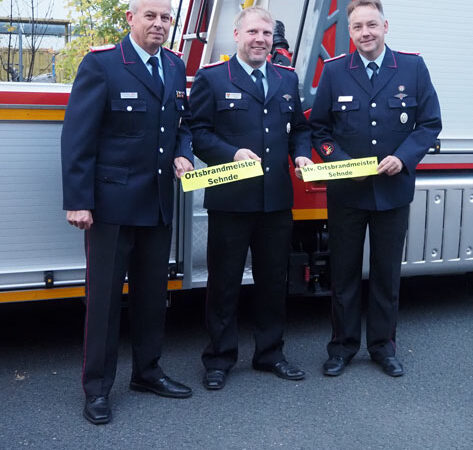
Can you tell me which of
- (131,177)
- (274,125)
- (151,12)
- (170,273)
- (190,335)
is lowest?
(190,335)

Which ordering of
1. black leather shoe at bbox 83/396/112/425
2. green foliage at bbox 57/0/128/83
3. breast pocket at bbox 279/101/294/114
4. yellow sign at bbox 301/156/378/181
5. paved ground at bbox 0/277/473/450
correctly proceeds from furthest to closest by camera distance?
green foliage at bbox 57/0/128/83, breast pocket at bbox 279/101/294/114, yellow sign at bbox 301/156/378/181, black leather shoe at bbox 83/396/112/425, paved ground at bbox 0/277/473/450

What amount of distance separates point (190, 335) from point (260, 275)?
0.91m

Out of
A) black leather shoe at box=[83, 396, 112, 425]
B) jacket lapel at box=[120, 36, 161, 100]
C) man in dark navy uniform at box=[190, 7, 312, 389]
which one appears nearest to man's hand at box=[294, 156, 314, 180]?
man in dark navy uniform at box=[190, 7, 312, 389]

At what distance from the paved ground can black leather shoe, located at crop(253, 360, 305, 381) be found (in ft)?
0.12

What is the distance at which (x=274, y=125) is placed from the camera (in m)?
3.76

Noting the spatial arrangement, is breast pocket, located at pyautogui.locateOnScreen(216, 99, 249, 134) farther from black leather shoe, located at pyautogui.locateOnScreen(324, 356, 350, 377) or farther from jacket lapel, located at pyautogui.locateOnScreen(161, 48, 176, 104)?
black leather shoe, located at pyautogui.locateOnScreen(324, 356, 350, 377)

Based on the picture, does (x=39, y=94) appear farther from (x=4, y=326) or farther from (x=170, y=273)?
(x=4, y=326)

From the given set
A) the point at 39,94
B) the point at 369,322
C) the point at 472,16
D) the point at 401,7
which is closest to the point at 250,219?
the point at 369,322

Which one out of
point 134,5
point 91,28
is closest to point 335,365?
point 134,5

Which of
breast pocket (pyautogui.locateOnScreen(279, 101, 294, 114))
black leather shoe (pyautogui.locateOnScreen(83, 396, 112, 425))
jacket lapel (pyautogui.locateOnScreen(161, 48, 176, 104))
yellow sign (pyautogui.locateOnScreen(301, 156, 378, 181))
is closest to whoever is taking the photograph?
black leather shoe (pyautogui.locateOnScreen(83, 396, 112, 425))

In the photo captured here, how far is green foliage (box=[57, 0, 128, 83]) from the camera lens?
436 inches

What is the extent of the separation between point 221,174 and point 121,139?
48cm

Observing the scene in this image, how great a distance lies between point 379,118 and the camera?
151 inches

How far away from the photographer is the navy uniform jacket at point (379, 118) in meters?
3.84
